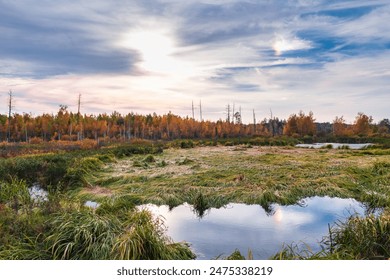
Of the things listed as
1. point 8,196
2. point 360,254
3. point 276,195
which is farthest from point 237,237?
point 8,196

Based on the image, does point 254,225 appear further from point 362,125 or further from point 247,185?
→ point 362,125

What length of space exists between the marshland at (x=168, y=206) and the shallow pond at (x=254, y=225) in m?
0.05

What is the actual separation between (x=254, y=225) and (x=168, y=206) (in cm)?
267

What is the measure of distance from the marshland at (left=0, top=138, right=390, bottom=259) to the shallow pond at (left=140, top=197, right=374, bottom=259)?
46 millimetres

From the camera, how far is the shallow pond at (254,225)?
585 centimetres

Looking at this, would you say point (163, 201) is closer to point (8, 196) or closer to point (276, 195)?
point (276, 195)

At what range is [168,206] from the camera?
870 centimetres

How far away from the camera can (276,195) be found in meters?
9.02

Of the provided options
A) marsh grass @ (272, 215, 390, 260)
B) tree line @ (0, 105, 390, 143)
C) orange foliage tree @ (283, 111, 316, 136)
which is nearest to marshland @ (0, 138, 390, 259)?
marsh grass @ (272, 215, 390, 260)

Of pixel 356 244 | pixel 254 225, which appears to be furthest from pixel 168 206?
pixel 356 244

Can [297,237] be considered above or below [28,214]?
below

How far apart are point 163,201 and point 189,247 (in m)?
3.25
